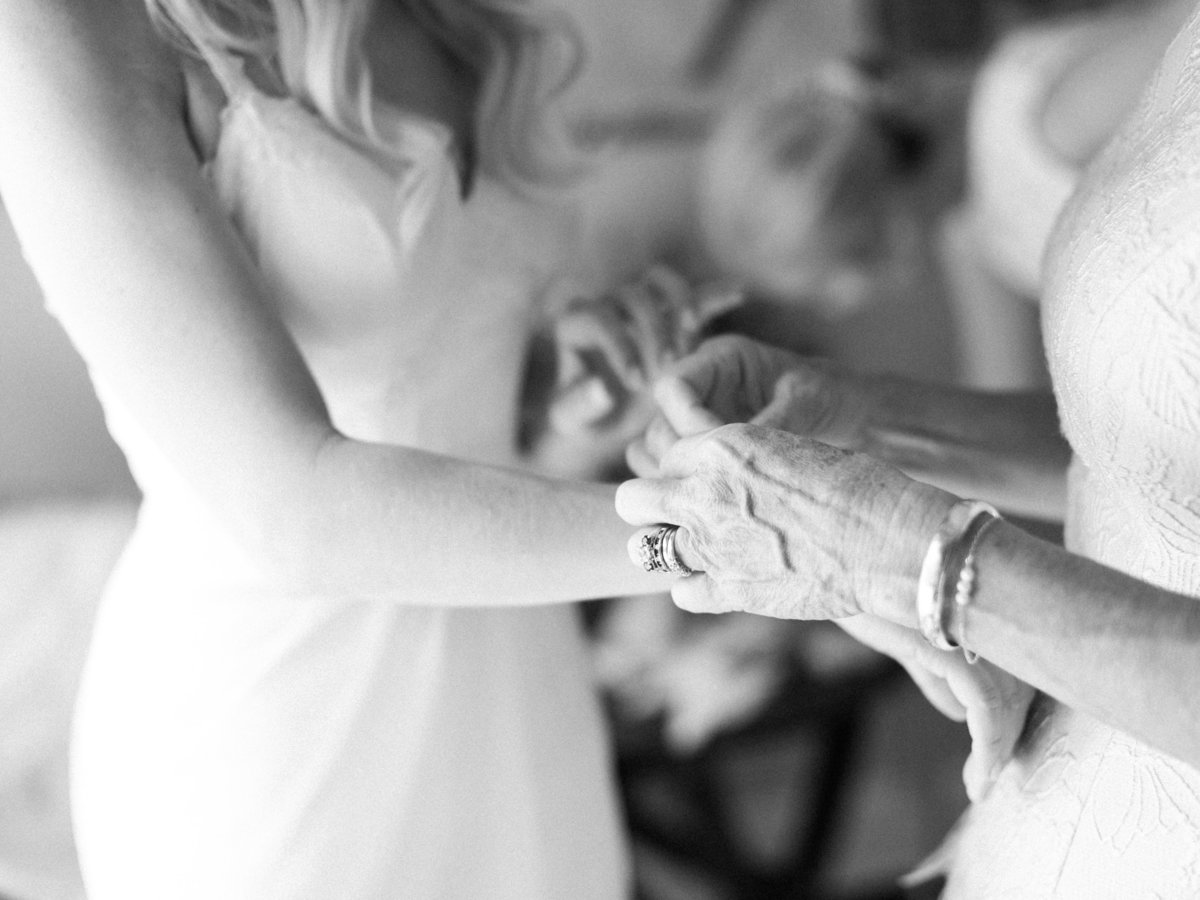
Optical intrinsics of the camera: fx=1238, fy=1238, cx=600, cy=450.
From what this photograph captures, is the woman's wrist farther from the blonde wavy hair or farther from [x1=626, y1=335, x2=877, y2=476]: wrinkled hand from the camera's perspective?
the blonde wavy hair

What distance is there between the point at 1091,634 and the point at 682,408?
1.05ft

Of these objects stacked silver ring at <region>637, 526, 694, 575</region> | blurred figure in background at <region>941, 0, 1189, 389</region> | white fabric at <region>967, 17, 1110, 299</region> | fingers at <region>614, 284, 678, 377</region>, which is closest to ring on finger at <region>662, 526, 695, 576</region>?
stacked silver ring at <region>637, 526, 694, 575</region>

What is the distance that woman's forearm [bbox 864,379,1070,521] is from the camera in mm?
994

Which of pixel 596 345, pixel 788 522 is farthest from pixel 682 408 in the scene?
pixel 596 345

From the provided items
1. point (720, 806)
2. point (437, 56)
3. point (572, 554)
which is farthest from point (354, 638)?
point (720, 806)

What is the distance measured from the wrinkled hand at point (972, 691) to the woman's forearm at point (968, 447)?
179mm

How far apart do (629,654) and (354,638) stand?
1328 mm

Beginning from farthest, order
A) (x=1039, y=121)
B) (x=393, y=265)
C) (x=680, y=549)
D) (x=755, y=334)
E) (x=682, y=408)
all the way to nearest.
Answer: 1. (x=755, y=334)
2. (x=1039, y=121)
3. (x=393, y=265)
4. (x=682, y=408)
5. (x=680, y=549)

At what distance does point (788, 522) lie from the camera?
2.32ft

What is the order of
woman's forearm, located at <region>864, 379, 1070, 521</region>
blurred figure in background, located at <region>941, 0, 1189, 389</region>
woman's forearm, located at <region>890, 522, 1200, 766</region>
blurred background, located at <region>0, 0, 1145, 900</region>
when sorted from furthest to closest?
blurred background, located at <region>0, 0, 1145, 900</region>
blurred figure in background, located at <region>941, 0, 1189, 389</region>
woman's forearm, located at <region>864, 379, 1070, 521</region>
woman's forearm, located at <region>890, 522, 1200, 766</region>

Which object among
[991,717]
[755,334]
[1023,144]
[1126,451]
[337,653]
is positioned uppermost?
[1126,451]

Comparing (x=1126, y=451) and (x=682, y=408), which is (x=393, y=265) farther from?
(x=1126, y=451)

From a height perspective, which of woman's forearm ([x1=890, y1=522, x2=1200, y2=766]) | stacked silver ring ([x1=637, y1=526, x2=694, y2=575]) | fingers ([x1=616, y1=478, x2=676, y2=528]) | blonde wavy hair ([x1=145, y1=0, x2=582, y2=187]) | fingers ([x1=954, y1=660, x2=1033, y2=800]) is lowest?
fingers ([x1=954, y1=660, x2=1033, y2=800])

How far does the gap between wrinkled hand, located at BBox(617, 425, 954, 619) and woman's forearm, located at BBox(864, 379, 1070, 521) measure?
286 millimetres
